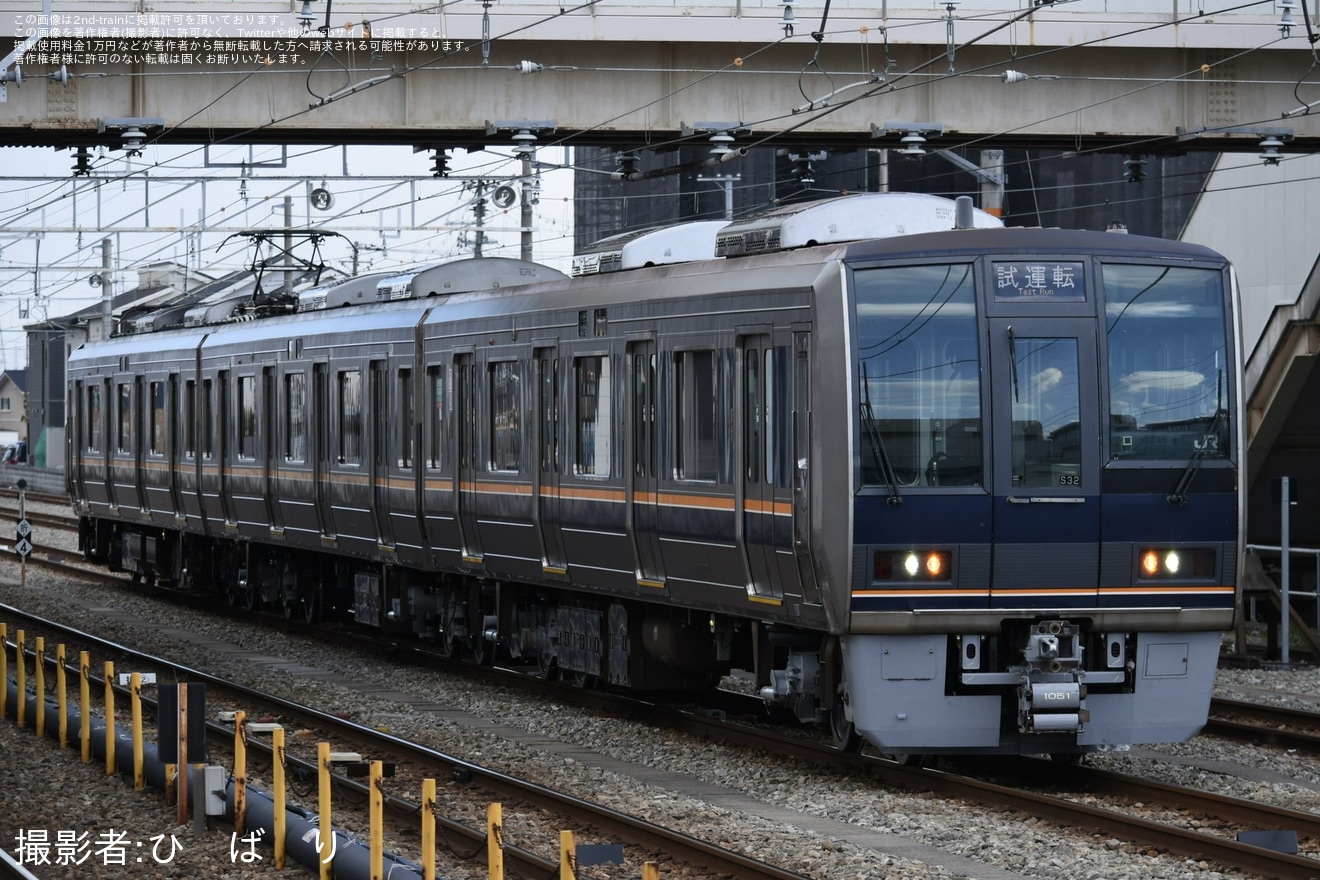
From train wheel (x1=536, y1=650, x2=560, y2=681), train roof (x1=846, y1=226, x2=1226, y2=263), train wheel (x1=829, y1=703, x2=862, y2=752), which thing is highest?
train roof (x1=846, y1=226, x2=1226, y2=263)

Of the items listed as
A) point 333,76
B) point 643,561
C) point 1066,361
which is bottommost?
point 643,561

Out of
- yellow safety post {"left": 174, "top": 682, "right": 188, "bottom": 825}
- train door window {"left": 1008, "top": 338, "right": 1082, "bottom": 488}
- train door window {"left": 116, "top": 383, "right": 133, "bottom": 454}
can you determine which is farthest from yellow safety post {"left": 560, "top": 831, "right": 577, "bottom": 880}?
train door window {"left": 116, "top": 383, "right": 133, "bottom": 454}

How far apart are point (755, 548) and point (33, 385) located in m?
83.2

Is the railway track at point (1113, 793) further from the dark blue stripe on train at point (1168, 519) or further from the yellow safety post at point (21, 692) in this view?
the yellow safety post at point (21, 692)

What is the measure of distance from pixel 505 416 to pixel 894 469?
17.9 ft

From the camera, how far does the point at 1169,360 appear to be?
11492 mm

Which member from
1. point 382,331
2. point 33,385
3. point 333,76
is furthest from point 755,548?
point 33,385

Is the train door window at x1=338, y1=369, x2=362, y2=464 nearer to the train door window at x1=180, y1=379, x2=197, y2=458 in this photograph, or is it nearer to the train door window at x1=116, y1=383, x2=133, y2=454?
the train door window at x1=180, y1=379, x2=197, y2=458

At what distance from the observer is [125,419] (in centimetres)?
2731

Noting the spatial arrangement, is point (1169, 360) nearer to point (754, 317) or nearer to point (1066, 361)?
point (1066, 361)

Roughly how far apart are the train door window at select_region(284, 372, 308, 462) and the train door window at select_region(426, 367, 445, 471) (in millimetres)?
3367

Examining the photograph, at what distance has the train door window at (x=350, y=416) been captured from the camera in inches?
754

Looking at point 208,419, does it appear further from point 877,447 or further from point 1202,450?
point 1202,450

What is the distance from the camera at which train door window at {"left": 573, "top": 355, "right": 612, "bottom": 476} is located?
14.2 meters
